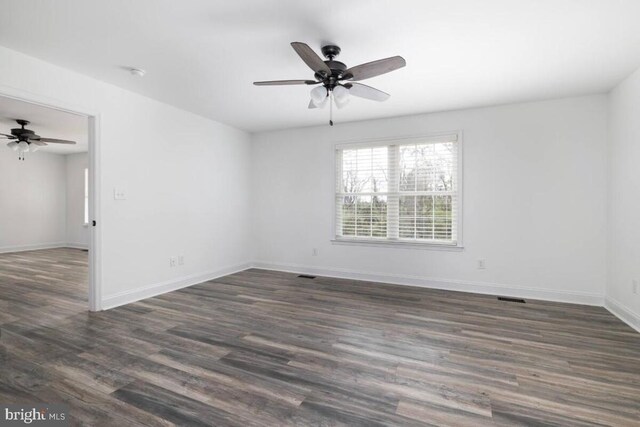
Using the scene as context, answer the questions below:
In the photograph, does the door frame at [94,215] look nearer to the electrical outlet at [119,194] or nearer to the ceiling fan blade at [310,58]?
the electrical outlet at [119,194]

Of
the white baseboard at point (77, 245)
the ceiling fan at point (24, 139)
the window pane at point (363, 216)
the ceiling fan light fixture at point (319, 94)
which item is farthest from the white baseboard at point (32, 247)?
the ceiling fan light fixture at point (319, 94)

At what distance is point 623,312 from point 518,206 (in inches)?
59.8

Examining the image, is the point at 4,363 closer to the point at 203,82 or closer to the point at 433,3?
the point at 203,82

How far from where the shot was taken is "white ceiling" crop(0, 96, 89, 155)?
4539 millimetres

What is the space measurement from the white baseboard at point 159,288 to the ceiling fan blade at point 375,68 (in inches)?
137

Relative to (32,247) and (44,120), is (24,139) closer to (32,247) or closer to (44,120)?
(44,120)

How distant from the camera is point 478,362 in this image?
2.39m

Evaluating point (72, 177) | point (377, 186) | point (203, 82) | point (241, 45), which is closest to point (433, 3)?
point (241, 45)

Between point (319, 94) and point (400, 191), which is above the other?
point (319, 94)

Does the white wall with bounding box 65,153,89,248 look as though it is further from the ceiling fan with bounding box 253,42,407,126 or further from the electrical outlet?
the ceiling fan with bounding box 253,42,407,126

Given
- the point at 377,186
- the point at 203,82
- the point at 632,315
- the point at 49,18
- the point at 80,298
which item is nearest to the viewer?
the point at 49,18

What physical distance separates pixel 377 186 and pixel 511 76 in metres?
2.27

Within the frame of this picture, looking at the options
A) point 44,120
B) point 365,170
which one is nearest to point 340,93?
point 365,170

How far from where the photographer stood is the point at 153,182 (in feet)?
13.6
